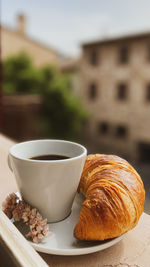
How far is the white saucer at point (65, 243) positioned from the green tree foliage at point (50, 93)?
757 cm

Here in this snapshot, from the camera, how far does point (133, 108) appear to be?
25.6 ft

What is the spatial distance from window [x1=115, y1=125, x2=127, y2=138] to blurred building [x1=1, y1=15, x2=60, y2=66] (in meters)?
4.59

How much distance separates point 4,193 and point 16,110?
6189 mm

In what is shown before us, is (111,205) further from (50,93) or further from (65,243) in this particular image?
(50,93)

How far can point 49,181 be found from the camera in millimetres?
329

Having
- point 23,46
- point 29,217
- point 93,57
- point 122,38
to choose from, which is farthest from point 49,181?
point 23,46

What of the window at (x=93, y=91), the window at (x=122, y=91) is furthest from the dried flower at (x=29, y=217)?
the window at (x=93, y=91)

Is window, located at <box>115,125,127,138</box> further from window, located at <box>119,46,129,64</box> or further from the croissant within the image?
the croissant

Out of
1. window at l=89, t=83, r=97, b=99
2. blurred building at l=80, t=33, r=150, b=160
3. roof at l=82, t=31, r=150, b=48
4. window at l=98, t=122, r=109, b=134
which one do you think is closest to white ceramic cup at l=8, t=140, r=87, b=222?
blurred building at l=80, t=33, r=150, b=160

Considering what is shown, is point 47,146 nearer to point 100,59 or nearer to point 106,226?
point 106,226

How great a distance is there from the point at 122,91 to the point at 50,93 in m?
2.44

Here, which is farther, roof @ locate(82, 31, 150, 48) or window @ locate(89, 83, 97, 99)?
window @ locate(89, 83, 97, 99)

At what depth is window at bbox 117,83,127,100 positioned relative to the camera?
8039 mm

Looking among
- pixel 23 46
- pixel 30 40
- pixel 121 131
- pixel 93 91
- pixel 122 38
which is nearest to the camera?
pixel 122 38
